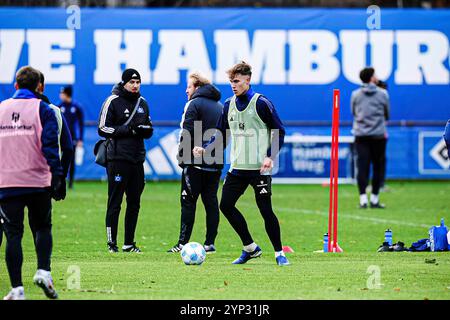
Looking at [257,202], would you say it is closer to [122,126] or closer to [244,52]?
[122,126]

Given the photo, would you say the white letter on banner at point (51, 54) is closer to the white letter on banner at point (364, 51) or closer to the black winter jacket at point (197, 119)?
A: the white letter on banner at point (364, 51)

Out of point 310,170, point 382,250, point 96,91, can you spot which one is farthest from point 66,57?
point 382,250

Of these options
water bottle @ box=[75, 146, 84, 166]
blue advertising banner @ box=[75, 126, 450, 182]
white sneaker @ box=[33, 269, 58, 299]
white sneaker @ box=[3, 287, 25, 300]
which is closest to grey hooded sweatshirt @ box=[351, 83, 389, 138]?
blue advertising banner @ box=[75, 126, 450, 182]

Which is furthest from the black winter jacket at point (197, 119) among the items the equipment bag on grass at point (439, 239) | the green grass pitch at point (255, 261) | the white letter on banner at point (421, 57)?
the white letter on banner at point (421, 57)

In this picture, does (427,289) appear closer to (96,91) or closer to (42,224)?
(42,224)

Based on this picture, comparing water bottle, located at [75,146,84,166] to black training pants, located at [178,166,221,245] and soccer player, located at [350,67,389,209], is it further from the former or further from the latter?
black training pants, located at [178,166,221,245]

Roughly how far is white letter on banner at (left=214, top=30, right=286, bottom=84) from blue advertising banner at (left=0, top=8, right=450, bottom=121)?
3 cm

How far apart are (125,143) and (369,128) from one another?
7.46m

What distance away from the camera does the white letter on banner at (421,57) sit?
90.4ft

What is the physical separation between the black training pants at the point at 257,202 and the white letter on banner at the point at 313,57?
1590 cm

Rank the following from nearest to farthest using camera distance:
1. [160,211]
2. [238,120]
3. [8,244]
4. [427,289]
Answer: [8,244] → [427,289] → [238,120] → [160,211]

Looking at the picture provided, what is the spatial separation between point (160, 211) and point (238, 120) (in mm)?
8440

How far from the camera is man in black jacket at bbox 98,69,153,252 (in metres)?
13.5

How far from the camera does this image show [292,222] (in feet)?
59.4
